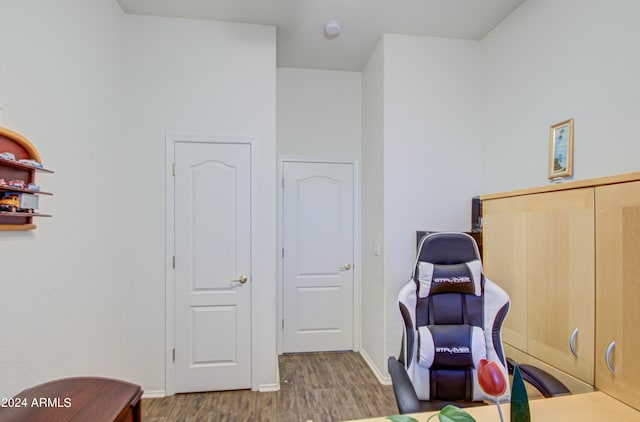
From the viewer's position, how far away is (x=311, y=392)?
8.58ft

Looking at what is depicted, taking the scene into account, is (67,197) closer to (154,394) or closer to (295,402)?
(154,394)

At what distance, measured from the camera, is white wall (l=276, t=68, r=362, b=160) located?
3.38 m

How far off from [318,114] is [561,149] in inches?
86.8

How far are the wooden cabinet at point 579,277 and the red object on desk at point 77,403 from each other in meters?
1.82

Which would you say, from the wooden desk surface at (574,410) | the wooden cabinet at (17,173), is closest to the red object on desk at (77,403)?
the wooden cabinet at (17,173)

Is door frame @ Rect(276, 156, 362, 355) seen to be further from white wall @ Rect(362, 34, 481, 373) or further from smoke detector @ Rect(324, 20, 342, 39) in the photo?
smoke detector @ Rect(324, 20, 342, 39)

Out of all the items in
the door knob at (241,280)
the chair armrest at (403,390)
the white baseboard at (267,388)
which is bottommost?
the white baseboard at (267,388)

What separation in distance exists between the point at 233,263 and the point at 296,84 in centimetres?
203

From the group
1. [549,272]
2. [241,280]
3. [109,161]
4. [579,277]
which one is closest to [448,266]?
[549,272]

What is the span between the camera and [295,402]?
2.47 meters

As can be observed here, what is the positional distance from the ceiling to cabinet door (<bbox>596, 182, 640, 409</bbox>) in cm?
191

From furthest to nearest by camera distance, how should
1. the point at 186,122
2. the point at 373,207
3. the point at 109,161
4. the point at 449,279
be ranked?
1. the point at 373,207
2. the point at 186,122
3. the point at 109,161
4. the point at 449,279

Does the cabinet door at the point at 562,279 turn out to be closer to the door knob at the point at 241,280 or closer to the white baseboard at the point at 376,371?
the white baseboard at the point at 376,371

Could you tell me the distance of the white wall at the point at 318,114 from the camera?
338 cm
